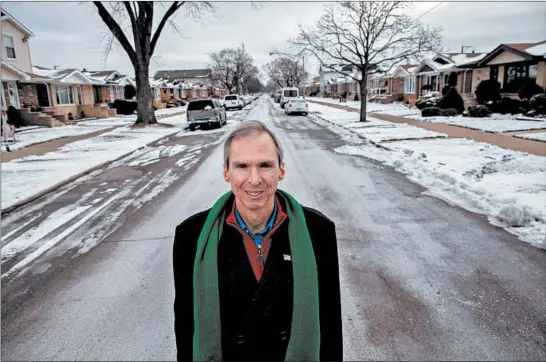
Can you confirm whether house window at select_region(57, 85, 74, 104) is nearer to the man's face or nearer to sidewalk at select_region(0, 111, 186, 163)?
sidewalk at select_region(0, 111, 186, 163)

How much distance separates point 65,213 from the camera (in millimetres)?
7719

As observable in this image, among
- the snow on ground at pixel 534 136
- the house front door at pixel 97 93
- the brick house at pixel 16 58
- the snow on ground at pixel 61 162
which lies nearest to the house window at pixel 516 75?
the snow on ground at pixel 534 136

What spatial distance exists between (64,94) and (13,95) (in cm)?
636

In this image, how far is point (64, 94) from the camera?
109 ft

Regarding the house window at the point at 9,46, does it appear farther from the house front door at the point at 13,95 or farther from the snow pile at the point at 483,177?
the snow pile at the point at 483,177

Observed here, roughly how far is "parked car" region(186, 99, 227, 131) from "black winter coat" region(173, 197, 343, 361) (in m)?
22.6

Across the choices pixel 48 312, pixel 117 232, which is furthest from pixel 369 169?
pixel 48 312

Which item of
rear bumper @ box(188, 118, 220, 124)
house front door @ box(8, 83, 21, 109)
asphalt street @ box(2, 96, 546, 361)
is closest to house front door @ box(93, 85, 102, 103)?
house front door @ box(8, 83, 21, 109)

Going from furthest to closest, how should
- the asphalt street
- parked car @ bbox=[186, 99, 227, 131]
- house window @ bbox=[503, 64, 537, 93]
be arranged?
1. house window @ bbox=[503, 64, 537, 93]
2. parked car @ bbox=[186, 99, 227, 131]
3. the asphalt street

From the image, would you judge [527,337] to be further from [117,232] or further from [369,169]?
[369,169]

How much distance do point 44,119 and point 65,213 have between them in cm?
2233

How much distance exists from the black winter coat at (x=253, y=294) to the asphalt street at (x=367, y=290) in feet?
5.66

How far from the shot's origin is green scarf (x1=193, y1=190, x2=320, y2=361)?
5.88 ft

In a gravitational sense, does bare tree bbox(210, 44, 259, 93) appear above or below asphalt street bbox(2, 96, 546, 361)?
above
